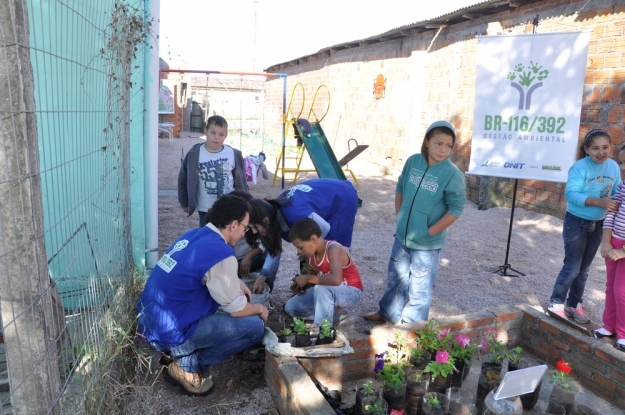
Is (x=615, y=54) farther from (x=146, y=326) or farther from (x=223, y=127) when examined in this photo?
(x=146, y=326)

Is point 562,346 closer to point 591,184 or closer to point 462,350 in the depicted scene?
point 462,350

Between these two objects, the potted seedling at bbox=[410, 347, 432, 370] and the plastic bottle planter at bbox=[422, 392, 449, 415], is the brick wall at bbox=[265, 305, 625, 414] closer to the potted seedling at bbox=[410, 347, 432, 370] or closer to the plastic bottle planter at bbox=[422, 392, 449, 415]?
the potted seedling at bbox=[410, 347, 432, 370]

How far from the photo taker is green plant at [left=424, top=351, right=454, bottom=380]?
2.79 meters

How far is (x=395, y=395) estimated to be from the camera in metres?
2.71

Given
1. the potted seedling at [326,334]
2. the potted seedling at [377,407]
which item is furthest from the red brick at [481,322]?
the potted seedling at [377,407]

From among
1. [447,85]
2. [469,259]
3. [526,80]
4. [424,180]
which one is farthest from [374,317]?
[447,85]

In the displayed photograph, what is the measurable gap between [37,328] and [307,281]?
1.96m

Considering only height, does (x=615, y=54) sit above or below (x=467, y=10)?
below

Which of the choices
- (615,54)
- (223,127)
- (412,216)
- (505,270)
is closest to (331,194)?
(412,216)

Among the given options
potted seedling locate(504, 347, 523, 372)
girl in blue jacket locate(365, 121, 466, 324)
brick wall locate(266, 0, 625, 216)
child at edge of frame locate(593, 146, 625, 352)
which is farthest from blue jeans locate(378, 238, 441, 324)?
brick wall locate(266, 0, 625, 216)

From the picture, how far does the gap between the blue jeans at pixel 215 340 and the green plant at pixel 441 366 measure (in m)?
1.02

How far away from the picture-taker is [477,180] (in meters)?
8.82

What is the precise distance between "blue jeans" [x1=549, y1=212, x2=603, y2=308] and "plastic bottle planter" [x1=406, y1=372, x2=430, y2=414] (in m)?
1.84

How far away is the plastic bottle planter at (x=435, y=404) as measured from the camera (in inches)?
101
